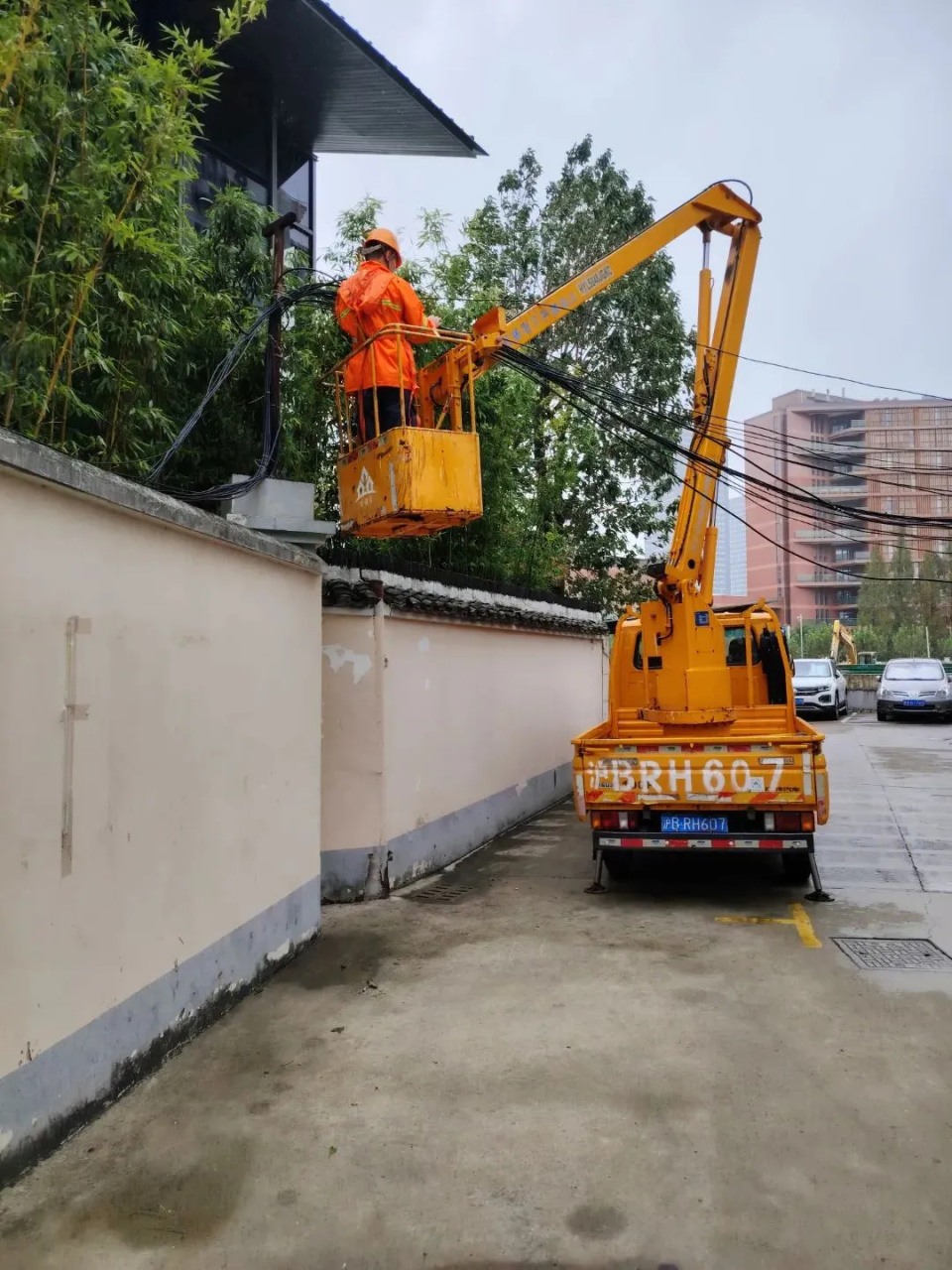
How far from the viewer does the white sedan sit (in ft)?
79.8

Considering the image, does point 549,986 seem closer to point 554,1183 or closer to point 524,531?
point 554,1183

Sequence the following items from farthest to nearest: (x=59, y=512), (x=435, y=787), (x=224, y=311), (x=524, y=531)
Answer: (x=524, y=531), (x=435, y=787), (x=224, y=311), (x=59, y=512)

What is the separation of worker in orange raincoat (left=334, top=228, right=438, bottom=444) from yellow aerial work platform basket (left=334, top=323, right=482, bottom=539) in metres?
0.02

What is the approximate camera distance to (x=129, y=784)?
154 inches

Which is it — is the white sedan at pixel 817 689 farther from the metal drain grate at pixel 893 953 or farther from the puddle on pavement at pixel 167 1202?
the puddle on pavement at pixel 167 1202

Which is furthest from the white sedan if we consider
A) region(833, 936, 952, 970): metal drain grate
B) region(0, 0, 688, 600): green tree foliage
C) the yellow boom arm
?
region(833, 936, 952, 970): metal drain grate

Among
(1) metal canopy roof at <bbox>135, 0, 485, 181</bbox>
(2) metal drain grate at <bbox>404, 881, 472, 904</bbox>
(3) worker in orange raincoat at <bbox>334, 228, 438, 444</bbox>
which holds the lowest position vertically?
(2) metal drain grate at <bbox>404, 881, 472, 904</bbox>

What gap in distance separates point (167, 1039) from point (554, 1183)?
203 centimetres

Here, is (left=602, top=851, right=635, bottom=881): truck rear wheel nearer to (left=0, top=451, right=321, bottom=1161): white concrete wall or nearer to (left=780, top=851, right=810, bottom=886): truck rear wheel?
(left=780, top=851, right=810, bottom=886): truck rear wheel

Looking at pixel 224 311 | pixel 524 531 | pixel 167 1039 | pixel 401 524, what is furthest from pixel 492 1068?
pixel 524 531

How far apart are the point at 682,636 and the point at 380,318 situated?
11.7ft

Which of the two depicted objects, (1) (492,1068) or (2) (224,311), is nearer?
(1) (492,1068)

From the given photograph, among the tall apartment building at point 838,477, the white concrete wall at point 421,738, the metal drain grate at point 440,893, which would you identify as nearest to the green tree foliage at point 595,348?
the white concrete wall at point 421,738

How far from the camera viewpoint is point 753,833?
677 cm
